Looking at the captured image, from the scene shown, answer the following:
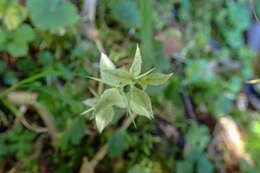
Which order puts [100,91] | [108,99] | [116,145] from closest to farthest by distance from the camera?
[108,99]
[100,91]
[116,145]

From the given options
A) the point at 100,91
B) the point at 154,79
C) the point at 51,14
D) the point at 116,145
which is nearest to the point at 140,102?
the point at 154,79

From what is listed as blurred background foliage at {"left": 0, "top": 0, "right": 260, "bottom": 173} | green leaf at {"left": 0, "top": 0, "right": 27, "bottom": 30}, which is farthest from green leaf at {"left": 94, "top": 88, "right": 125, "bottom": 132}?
green leaf at {"left": 0, "top": 0, "right": 27, "bottom": 30}

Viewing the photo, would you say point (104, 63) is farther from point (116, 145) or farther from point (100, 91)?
point (116, 145)

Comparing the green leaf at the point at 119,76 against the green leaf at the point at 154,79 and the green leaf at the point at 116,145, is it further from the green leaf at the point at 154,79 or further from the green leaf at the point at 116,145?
the green leaf at the point at 116,145

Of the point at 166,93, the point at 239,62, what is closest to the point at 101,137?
the point at 166,93

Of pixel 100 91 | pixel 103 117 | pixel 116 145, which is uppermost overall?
pixel 103 117

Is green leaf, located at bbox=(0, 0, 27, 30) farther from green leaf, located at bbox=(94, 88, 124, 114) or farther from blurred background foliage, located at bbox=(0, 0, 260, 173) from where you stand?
green leaf, located at bbox=(94, 88, 124, 114)
